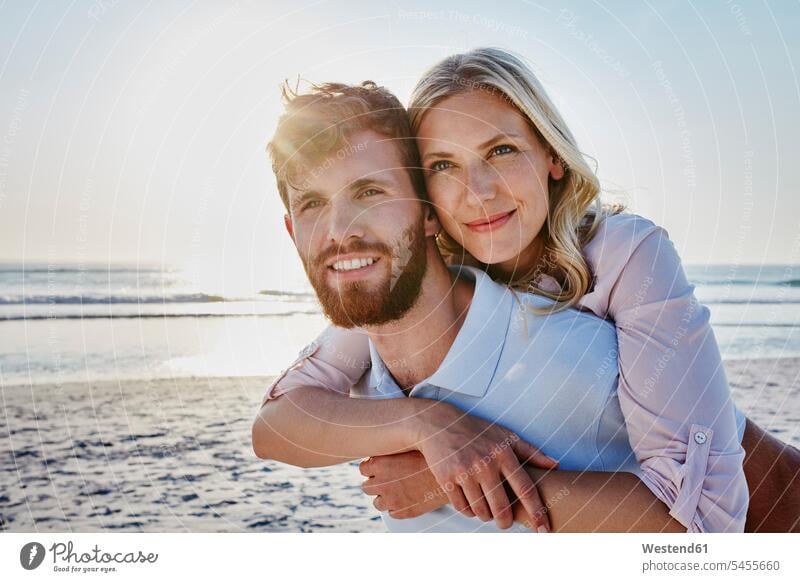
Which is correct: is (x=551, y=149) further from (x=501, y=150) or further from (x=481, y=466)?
(x=481, y=466)

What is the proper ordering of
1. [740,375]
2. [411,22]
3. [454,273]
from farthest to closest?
[740,375], [411,22], [454,273]

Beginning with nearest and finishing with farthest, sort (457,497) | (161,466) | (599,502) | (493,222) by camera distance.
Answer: (599,502) → (457,497) → (493,222) → (161,466)

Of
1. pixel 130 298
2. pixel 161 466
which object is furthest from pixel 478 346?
pixel 130 298

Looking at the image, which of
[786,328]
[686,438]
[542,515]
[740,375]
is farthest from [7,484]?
[786,328]

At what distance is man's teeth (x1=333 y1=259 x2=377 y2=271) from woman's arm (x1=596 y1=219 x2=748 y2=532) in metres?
0.75

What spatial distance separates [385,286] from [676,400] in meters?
0.89

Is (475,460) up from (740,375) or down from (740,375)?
up

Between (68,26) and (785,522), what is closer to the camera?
(785,522)

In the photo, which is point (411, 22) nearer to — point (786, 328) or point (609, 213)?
point (609, 213)

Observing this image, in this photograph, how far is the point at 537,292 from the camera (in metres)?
2.38

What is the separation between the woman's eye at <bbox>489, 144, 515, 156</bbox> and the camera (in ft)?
7.57

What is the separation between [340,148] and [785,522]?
195 centimetres

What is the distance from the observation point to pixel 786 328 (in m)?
9.95
